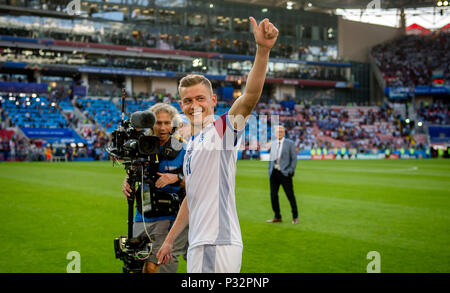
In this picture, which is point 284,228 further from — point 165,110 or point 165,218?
point 165,110

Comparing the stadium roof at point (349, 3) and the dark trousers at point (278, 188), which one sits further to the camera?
the stadium roof at point (349, 3)

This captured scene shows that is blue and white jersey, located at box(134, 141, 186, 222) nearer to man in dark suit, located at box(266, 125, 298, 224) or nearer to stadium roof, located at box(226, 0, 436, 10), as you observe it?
man in dark suit, located at box(266, 125, 298, 224)

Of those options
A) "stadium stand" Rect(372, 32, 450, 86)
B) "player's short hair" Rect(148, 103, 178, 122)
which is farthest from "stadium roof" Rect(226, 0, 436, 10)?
"player's short hair" Rect(148, 103, 178, 122)

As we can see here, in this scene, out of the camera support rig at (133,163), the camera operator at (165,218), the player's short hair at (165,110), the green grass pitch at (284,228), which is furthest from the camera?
the green grass pitch at (284,228)

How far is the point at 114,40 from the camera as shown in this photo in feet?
208

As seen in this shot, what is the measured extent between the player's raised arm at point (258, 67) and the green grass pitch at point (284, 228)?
4937 millimetres

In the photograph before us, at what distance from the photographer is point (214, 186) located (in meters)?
3.56

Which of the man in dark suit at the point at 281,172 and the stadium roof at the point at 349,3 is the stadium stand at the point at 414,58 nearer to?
the stadium roof at the point at 349,3

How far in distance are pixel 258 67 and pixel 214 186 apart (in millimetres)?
963

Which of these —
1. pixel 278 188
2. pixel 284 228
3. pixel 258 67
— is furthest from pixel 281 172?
pixel 258 67

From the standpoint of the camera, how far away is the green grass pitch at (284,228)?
26.9 ft

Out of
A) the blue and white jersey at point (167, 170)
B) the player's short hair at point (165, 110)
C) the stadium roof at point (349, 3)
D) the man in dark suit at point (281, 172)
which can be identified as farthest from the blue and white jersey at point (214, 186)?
the stadium roof at point (349, 3)

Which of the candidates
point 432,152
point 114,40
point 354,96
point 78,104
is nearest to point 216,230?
point 78,104
